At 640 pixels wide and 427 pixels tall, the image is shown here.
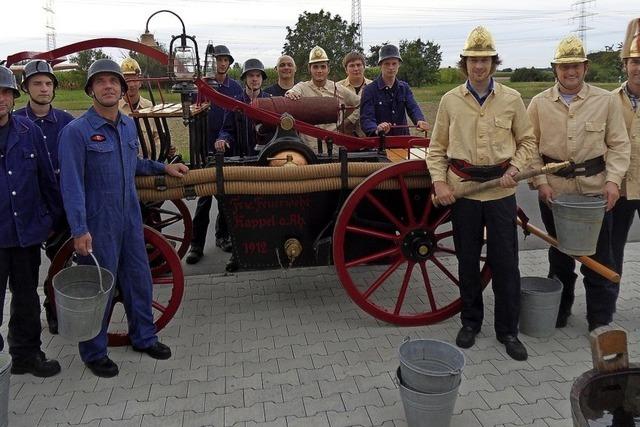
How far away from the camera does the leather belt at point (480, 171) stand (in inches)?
125

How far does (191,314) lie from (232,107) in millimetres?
1499

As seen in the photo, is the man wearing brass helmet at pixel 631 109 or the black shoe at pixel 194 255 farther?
the black shoe at pixel 194 255

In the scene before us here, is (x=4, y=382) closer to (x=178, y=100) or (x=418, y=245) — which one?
(x=418, y=245)

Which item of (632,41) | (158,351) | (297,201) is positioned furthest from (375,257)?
(632,41)

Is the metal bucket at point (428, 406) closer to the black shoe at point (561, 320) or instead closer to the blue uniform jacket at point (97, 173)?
the black shoe at point (561, 320)

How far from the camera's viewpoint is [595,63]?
27.9 meters

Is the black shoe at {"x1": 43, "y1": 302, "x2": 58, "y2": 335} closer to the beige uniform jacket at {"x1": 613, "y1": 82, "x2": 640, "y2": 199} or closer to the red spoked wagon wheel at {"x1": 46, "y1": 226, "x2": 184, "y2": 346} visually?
the red spoked wagon wheel at {"x1": 46, "y1": 226, "x2": 184, "y2": 346}

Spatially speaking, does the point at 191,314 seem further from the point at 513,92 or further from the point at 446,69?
the point at 446,69

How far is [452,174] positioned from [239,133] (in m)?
1.88

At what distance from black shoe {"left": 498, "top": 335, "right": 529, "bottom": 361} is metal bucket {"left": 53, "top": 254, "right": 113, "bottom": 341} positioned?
7.39 feet

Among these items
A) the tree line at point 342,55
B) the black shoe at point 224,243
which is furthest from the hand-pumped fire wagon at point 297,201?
the tree line at point 342,55

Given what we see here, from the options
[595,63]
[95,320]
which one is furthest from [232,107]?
[595,63]

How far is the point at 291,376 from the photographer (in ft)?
10.5

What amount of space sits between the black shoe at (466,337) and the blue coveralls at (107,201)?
186 centimetres
